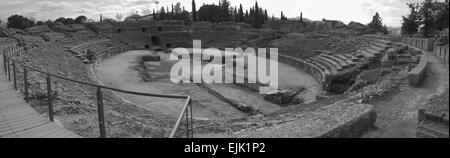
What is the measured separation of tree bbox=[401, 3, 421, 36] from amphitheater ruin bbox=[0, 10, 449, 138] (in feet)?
7.76

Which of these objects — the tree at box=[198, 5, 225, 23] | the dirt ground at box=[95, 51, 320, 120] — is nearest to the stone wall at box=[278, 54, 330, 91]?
the dirt ground at box=[95, 51, 320, 120]

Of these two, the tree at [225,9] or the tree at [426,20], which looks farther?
the tree at [225,9]

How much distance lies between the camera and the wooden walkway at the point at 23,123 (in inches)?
212

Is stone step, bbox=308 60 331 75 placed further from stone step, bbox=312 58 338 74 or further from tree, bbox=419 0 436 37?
tree, bbox=419 0 436 37

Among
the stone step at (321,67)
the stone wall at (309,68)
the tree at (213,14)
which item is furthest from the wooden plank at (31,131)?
the tree at (213,14)

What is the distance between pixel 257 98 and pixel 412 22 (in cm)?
1437

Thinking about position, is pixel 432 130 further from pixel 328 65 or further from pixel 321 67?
pixel 321 67

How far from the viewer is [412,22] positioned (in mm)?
24172

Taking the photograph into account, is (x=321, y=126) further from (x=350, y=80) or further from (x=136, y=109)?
(x=350, y=80)

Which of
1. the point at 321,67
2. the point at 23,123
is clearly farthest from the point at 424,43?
the point at 23,123

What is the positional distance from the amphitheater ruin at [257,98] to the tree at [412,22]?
2.37 metres

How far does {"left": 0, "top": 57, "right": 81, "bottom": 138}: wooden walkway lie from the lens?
538 centimetres

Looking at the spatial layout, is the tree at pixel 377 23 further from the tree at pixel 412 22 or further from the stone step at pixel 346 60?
the stone step at pixel 346 60
